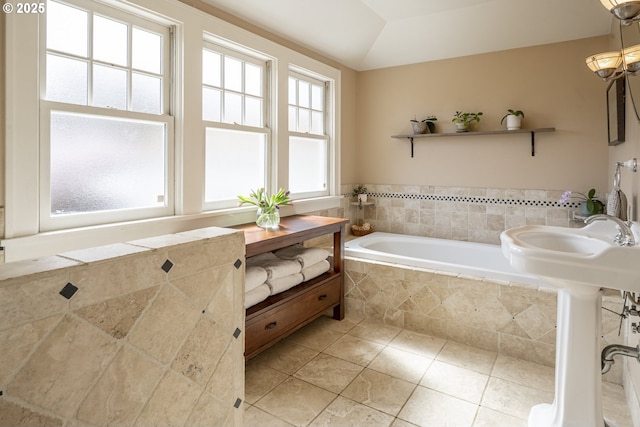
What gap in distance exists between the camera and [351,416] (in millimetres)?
1923

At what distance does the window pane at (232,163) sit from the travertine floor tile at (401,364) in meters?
1.55

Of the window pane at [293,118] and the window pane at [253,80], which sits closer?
the window pane at [253,80]

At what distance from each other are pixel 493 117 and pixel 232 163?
7.90 ft

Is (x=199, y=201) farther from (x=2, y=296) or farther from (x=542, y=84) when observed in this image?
(x=542, y=84)

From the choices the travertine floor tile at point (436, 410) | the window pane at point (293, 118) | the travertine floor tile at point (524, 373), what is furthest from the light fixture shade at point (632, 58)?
the window pane at point (293, 118)

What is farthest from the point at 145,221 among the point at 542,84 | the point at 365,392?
the point at 542,84

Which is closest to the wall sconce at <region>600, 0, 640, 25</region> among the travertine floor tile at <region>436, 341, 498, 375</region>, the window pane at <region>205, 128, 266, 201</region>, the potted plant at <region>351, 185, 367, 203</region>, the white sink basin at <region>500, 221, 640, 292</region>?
the white sink basin at <region>500, 221, 640, 292</region>

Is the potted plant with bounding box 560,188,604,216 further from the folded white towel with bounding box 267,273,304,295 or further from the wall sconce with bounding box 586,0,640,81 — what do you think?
the folded white towel with bounding box 267,273,304,295

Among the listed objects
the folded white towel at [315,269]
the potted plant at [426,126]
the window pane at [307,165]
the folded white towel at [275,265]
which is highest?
the potted plant at [426,126]

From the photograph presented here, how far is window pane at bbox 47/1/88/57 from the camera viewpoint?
1867 millimetres

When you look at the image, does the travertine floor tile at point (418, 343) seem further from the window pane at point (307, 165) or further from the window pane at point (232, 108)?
the window pane at point (232, 108)

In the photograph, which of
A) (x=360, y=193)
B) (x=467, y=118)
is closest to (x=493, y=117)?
(x=467, y=118)

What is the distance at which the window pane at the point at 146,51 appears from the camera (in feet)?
7.35

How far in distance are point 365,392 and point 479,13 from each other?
3053 mm
